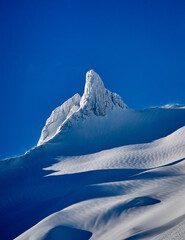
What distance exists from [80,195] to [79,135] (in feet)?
80.6

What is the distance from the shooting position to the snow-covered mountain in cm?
1091

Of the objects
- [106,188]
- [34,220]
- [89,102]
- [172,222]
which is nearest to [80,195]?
[106,188]

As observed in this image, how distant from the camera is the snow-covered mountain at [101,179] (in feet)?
35.8

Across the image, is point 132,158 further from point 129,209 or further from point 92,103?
point 92,103

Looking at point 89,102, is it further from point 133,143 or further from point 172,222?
point 172,222

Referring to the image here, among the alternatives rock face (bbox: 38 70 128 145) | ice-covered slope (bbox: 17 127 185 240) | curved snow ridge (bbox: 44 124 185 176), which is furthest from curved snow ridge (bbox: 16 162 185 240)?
rock face (bbox: 38 70 128 145)

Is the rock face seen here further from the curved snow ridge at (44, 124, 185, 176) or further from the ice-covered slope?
the ice-covered slope

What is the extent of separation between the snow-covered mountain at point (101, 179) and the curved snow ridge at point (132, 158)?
12cm

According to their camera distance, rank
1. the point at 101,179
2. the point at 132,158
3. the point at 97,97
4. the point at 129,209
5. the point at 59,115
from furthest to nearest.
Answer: the point at 59,115, the point at 97,97, the point at 132,158, the point at 101,179, the point at 129,209

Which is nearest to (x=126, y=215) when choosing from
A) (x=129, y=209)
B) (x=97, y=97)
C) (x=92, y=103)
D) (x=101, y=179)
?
(x=129, y=209)

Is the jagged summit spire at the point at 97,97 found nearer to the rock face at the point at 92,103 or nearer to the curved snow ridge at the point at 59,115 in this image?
the rock face at the point at 92,103

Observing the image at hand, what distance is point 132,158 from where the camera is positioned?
27.4 meters

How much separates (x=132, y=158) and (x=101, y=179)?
719cm

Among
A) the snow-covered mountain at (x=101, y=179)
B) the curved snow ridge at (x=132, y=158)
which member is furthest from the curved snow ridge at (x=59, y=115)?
the curved snow ridge at (x=132, y=158)
